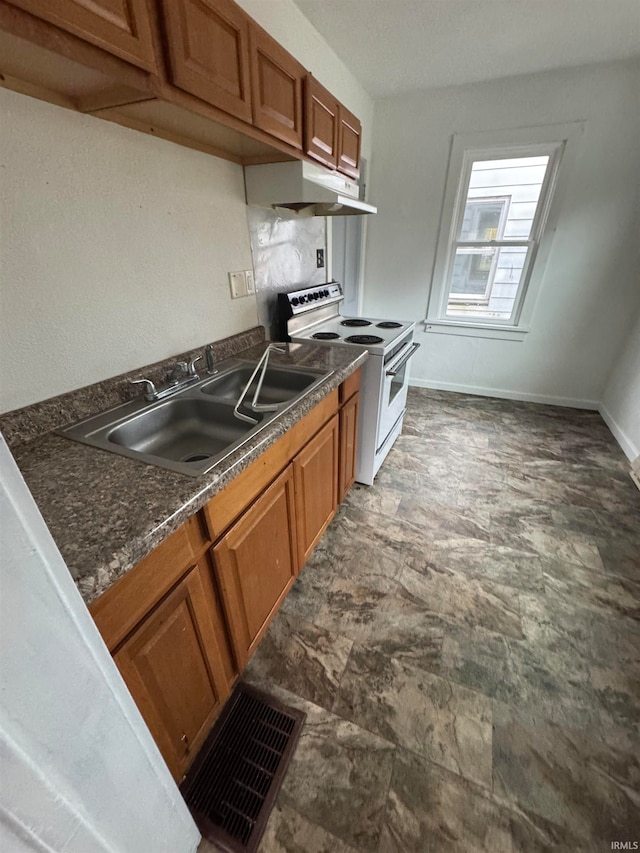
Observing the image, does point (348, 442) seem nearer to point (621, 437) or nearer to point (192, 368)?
point (192, 368)

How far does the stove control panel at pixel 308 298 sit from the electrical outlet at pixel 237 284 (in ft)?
0.84

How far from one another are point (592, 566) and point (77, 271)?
2455 millimetres

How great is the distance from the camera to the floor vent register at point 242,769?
3.08 ft

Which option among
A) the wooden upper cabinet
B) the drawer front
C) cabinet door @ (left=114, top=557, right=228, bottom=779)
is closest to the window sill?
the drawer front

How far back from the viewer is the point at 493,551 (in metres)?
1.78

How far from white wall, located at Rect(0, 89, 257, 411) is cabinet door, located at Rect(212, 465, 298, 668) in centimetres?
69

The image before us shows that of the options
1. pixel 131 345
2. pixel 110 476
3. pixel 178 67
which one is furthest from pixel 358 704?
pixel 178 67

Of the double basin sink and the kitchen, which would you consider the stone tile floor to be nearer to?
the kitchen

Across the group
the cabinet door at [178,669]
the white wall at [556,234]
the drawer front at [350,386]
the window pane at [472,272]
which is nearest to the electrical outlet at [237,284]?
the drawer front at [350,386]

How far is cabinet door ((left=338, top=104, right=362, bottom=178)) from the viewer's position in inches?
71.0

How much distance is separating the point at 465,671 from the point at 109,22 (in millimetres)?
2090

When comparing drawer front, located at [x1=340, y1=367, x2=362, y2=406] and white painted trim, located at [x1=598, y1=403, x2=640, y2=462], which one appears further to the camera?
white painted trim, located at [x1=598, y1=403, x2=640, y2=462]

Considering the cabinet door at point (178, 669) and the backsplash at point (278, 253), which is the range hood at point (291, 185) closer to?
the backsplash at point (278, 253)

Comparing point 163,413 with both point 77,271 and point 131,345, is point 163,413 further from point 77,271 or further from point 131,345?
point 77,271
